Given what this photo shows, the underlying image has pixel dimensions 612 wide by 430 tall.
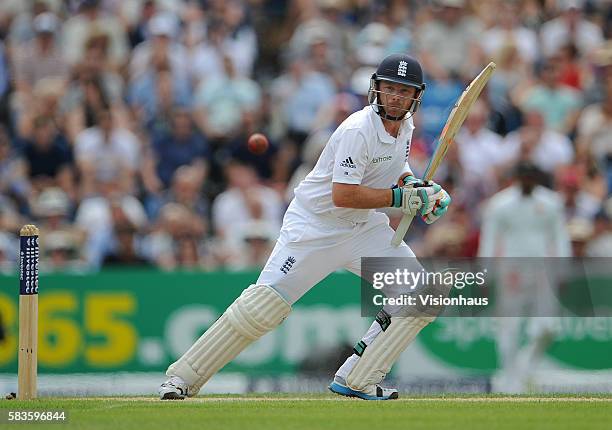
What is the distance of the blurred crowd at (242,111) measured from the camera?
1259cm

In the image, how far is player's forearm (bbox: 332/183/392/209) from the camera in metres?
8.34

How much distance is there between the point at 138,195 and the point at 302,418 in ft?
19.9

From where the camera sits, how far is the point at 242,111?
46.4 ft

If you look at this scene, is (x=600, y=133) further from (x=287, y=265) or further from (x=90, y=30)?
(x=287, y=265)

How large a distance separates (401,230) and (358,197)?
1.48ft

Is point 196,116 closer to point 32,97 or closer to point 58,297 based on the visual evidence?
point 32,97

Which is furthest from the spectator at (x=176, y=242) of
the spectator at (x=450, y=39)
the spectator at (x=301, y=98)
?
the spectator at (x=450, y=39)

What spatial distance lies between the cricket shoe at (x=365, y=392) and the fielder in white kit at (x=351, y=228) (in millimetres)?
55

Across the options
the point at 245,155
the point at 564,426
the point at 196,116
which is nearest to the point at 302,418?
the point at 564,426

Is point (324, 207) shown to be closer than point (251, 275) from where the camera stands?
Yes

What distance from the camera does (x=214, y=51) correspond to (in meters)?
15.0

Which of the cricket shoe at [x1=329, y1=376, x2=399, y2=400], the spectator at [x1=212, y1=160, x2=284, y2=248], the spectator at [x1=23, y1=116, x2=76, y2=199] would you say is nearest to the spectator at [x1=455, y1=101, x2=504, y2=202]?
the spectator at [x1=212, y1=160, x2=284, y2=248]

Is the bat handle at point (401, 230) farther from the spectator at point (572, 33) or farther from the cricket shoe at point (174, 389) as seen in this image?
the spectator at point (572, 33)

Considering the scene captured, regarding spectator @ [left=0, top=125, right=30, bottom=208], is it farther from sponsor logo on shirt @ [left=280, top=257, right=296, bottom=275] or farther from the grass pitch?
sponsor logo on shirt @ [left=280, top=257, right=296, bottom=275]
